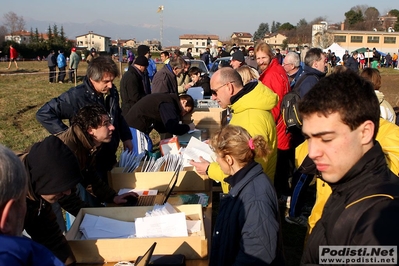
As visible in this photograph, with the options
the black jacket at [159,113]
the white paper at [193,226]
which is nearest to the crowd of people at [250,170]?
the white paper at [193,226]

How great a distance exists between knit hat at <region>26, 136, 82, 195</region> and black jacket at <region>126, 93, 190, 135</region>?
2.70 meters

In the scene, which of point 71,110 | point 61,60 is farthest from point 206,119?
point 61,60

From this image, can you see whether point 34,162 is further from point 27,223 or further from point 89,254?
point 89,254

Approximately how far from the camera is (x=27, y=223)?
2.05 metres

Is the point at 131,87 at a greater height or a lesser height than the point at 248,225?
greater

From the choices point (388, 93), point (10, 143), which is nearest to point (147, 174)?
point (10, 143)

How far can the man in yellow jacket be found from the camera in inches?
113

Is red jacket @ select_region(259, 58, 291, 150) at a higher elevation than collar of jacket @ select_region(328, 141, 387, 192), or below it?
higher

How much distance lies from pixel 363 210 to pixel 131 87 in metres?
5.10

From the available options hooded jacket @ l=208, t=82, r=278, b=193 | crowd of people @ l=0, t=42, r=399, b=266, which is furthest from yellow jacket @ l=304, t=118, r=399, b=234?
hooded jacket @ l=208, t=82, r=278, b=193

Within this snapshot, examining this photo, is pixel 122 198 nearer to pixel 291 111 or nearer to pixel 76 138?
pixel 76 138

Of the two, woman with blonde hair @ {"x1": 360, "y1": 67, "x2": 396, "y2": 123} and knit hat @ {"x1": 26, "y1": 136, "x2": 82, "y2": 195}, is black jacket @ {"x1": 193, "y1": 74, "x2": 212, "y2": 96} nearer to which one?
woman with blonde hair @ {"x1": 360, "y1": 67, "x2": 396, "y2": 123}

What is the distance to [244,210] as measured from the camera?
82.5 inches

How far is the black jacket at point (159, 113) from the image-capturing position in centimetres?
459
